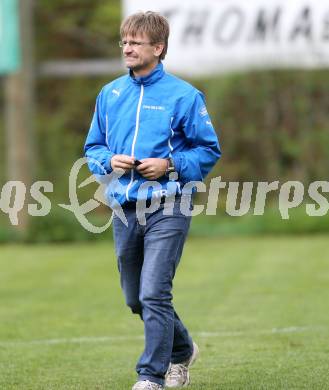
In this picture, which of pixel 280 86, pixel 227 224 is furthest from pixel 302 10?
pixel 227 224

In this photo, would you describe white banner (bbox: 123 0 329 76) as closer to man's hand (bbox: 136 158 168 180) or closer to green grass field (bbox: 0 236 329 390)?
green grass field (bbox: 0 236 329 390)

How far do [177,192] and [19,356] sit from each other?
2231 millimetres

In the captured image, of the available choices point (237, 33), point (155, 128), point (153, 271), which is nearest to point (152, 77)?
point (155, 128)

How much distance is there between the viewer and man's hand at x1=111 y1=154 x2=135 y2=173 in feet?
18.3

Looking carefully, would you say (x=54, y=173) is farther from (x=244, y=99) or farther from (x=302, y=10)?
(x=302, y=10)

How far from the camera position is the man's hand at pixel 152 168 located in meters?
5.61

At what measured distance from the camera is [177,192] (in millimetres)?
5824

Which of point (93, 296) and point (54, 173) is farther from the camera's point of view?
point (54, 173)

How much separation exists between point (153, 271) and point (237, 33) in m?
11.6

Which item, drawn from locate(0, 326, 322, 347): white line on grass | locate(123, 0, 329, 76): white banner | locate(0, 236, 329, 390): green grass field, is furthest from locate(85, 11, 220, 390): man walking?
locate(123, 0, 329, 76): white banner

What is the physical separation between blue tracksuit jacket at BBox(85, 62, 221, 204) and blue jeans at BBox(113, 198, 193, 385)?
0.54ft

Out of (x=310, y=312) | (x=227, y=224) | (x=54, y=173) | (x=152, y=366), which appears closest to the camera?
(x=152, y=366)

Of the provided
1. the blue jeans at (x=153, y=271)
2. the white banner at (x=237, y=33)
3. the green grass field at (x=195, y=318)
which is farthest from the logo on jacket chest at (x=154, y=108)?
the white banner at (x=237, y=33)

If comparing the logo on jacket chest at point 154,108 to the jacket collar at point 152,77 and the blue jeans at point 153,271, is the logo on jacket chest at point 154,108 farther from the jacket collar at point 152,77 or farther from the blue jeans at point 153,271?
the blue jeans at point 153,271
